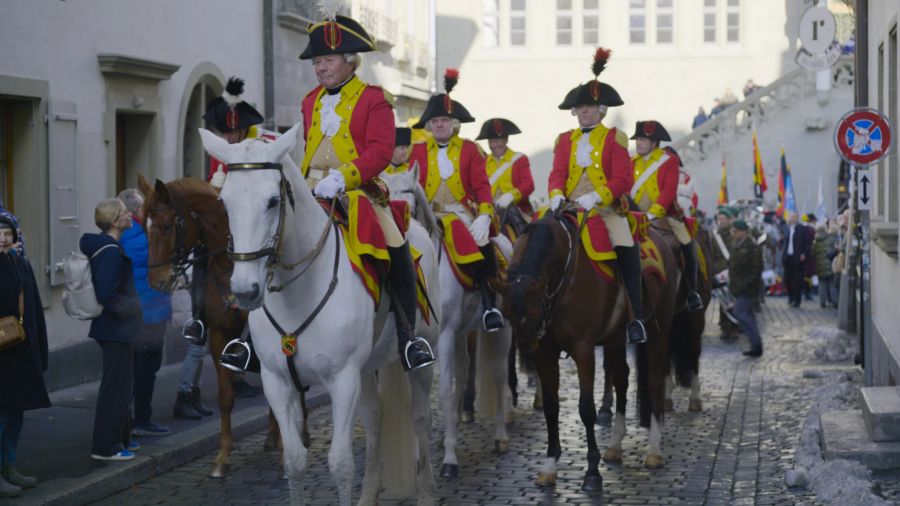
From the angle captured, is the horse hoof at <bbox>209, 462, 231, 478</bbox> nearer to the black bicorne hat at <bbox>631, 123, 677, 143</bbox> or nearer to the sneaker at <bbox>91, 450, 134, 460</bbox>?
the sneaker at <bbox>91, 450, 134, 460</bbox>

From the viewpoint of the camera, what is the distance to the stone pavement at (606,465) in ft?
32.5

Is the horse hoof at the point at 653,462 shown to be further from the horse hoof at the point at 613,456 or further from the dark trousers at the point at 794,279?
the dark trousers at the point at 794,279

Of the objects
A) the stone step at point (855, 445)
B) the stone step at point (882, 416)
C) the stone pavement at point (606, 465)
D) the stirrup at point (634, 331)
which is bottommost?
the stone pavement at point (606, 465)

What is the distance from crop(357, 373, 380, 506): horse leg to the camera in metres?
8.86

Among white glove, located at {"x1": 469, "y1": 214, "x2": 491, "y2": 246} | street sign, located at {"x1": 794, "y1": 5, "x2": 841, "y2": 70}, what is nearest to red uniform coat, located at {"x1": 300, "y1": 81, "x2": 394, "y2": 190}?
white glove, located at {"x1": 469, "y1": 214, "x2": 491, "y2": 246}

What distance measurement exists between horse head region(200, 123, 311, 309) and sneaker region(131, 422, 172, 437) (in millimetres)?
5291

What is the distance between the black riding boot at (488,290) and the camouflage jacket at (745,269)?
9.93 m

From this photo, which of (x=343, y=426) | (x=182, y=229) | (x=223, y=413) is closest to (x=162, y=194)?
(x=182, y=229)

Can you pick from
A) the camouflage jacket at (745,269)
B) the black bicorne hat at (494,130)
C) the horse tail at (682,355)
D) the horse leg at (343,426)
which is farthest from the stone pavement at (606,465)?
the camouflage jacket at (745,269)

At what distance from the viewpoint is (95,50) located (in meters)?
16.1

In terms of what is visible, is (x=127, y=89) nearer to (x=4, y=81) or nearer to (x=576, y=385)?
(x=4, y=81)

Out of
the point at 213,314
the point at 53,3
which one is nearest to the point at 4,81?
the point at 53,3

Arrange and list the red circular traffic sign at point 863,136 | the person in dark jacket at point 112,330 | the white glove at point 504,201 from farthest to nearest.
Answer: the white glove at point 504,201
the red circular traffic sign at point 863,136
the person in dark jacket at point 112,330

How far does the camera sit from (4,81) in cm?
1392
